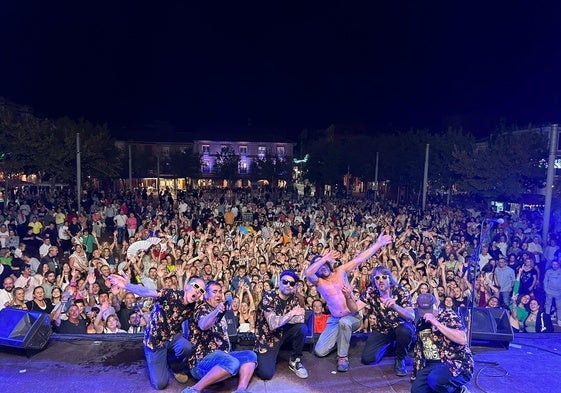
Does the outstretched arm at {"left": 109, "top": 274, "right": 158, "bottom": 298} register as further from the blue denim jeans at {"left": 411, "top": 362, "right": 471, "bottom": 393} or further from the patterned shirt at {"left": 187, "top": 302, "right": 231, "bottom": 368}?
the blue denim jeans at {"left": 411, "top": 362, "right": 471, "bottom": 393}

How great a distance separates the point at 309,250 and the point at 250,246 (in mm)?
1359

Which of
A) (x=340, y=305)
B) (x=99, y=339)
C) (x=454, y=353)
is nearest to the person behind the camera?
(x=454, y=353)

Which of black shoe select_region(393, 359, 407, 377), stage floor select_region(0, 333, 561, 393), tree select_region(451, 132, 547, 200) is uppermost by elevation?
tree select_region(451, 132, 547, 200)

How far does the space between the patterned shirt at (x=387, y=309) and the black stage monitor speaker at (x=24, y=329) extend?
3921 millimetres

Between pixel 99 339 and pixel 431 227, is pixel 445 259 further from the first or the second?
pixel 99 339

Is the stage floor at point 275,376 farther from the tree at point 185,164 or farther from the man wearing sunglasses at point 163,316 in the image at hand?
the tree at point 185,164

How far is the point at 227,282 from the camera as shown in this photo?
7312 mm

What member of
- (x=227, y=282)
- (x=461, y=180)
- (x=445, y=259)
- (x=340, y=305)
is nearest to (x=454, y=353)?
(x=340, y=305)

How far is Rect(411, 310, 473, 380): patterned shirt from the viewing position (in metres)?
3.83

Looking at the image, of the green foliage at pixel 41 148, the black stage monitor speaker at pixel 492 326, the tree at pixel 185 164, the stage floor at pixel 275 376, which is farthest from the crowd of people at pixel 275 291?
the tree at pixel 185 164

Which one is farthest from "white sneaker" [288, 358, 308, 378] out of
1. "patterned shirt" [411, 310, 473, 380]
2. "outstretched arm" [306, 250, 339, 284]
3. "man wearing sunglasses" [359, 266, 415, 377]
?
"patterned shirt" [411, 310, 473, 380]

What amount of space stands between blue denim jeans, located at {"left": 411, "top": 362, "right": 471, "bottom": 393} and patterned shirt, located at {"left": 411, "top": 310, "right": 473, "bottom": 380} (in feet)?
A: 0.15

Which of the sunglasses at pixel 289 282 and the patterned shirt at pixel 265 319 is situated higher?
the sunglasses at pixel 289 282

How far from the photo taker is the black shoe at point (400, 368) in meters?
4.74
